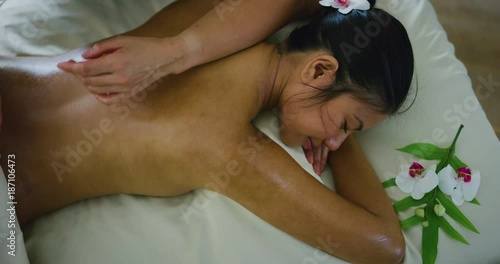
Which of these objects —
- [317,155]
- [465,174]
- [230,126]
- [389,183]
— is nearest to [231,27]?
[230,126]

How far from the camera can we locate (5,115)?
3.20 feet

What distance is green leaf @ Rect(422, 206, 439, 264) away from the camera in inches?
42.8

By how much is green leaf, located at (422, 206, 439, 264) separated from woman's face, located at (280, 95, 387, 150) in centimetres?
27

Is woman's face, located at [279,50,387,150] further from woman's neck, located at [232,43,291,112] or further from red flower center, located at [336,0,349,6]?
red flower center, located at [336,0,349,6]

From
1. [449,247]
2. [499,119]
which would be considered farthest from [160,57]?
[499,119]

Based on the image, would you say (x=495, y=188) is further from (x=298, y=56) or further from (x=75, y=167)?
(x=75, y=167)

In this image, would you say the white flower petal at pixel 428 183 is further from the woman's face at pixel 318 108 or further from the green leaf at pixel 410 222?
the woman's face at pixel 318 108

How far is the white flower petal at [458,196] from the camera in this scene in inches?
45.0

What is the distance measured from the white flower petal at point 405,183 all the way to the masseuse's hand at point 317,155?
0.18m

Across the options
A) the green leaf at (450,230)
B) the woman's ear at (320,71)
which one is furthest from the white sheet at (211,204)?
the woman's ear at (320,71)

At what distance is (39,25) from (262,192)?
76cm

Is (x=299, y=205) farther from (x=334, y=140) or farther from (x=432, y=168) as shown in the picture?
(x=432, y=168)

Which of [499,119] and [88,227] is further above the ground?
[88,227]

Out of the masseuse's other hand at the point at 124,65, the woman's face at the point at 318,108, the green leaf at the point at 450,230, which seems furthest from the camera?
the green leaf at the point at 450,230
